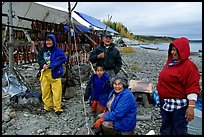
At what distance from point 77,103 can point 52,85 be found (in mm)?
1062

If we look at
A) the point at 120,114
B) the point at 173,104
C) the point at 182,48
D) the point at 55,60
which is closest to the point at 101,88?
the point at 55,60

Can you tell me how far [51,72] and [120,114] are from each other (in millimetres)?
2273

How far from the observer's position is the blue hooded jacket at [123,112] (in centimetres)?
369

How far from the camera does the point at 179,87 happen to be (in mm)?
3289

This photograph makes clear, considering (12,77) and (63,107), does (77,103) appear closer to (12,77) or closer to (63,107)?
(63,107)

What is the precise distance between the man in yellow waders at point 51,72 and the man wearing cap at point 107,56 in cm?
79

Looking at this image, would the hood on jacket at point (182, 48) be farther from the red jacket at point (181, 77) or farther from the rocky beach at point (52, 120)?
the rocky beach at point (52, 120)

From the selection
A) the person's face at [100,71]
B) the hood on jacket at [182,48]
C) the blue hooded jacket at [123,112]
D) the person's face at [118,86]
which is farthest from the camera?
the person's face at [100,71]

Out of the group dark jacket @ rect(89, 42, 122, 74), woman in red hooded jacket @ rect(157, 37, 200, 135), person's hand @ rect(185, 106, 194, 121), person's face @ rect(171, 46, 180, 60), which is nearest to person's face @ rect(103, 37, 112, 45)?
dark jacket @ rect(89, 42, 122, 74)

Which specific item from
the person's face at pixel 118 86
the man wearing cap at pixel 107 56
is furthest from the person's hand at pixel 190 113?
the man wearing cap at pixel 107 56

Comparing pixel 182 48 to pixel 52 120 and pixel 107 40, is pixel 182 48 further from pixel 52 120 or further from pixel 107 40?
pixel 52 120

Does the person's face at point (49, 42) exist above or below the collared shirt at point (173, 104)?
above

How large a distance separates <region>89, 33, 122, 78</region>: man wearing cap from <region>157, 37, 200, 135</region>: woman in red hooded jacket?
1.91 m

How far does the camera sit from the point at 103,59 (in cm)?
529
